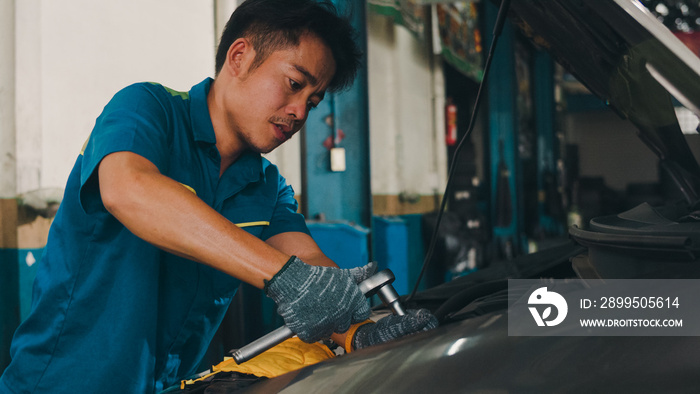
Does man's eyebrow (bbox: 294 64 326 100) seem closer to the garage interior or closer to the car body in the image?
the garage interior

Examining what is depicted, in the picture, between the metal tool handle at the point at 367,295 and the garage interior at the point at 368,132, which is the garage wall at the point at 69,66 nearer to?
the garage interior at the point at 368,132

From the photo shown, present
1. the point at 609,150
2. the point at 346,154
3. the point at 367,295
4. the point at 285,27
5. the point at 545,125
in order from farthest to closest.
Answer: the point at 609,150 < the point at 545,125 < the point at 346,154 < the point at 285,27 < the point at 367,295

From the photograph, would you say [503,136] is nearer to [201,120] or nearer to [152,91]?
[201,120]

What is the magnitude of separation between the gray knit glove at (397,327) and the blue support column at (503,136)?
5607mm

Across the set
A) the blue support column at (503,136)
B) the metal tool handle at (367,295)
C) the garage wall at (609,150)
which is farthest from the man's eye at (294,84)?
the garage wall at (609,150)

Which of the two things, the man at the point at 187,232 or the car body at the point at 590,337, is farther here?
the man at the point at 187,232

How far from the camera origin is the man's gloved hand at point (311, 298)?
33.7 inches

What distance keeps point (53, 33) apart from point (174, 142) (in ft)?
4.67

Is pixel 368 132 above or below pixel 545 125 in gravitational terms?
below

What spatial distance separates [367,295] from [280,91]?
0.50m

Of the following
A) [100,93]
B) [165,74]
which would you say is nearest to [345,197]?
[165,74]

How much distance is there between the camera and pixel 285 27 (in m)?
1.21

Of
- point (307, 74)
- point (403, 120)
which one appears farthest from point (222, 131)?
point (403, 120)

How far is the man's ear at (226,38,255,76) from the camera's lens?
1.24 m
